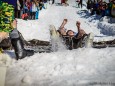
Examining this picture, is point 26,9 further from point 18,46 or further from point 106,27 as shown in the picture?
point 18,46

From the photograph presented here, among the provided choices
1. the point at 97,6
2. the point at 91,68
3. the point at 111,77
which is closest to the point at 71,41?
the point at 91,68

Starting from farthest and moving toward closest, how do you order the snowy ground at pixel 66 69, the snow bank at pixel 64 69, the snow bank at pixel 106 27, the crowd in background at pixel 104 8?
the crowd in background at pixel 104 8, the snow bank at pixel 106 27, the snow bank at pixel 64 69, the snowy ground at pixel 66 69

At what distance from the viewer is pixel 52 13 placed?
3055cm

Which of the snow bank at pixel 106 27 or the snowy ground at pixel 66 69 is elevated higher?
the snowy ground at pixel 66 69

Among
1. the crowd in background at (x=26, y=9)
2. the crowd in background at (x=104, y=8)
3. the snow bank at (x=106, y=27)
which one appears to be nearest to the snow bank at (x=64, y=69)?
the crowd in background at (x=26, y=9)

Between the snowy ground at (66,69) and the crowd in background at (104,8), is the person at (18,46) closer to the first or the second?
the snowy ground at (66,69)

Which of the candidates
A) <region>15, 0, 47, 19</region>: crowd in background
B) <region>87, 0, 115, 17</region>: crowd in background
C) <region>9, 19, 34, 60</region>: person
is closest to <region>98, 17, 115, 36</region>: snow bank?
<region>87, 0, 115, 17</region>: crowd in background

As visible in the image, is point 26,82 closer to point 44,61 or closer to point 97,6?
point 44,61

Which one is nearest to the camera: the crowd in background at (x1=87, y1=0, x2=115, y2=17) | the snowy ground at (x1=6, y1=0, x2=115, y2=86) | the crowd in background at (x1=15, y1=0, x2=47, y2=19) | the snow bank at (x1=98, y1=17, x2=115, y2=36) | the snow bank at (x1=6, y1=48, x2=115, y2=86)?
the snowy ground at (x1=6, y1=0, x2=115, y2=86)

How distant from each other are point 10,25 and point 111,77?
15.1 ft

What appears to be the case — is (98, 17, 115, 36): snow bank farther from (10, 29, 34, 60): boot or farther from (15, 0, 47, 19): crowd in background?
(10, 29, 34, 60): boot

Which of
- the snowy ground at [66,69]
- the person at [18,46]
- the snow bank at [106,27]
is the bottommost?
the snow bank at [106,27]

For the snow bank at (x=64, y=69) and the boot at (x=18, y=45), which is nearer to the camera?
the snow bank at (x=64, y=69)

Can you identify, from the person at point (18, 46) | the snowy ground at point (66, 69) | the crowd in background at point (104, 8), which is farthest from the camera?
the crowd in background at point (104, 8)
